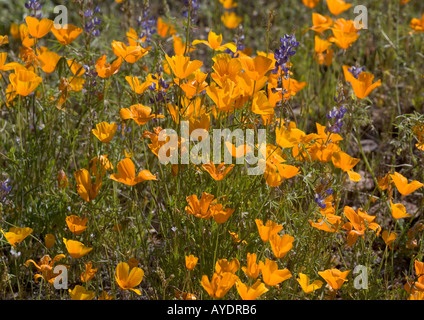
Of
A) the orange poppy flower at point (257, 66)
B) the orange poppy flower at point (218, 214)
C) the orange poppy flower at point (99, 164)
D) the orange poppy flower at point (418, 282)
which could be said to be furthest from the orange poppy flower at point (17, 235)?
the orange poppy flower at point (418, 282)

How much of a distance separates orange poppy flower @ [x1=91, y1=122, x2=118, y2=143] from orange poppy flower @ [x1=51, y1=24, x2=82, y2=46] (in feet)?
1.57

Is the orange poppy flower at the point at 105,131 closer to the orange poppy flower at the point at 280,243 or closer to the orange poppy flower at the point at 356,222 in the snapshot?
the orange poppy flower at the point at 280,243

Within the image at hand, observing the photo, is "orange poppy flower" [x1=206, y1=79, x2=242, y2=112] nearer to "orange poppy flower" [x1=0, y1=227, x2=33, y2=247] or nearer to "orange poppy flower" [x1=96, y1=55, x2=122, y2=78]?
"orange poppy flower" [x1=96, y1=55, x2=122, y2=78]

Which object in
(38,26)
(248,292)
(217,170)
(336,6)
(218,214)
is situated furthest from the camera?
(336,6)

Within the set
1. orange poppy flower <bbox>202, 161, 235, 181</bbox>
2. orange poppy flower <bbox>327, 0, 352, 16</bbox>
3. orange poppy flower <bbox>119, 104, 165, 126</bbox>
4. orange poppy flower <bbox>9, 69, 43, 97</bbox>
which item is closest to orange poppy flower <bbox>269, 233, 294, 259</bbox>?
orange poppy flower <bbox>202, 161, 235, 181</bbox>

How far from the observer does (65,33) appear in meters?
2.35

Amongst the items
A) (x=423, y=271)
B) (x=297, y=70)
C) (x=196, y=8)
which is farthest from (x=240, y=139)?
(x=297, y=70)

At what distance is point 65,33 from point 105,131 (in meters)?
0.55

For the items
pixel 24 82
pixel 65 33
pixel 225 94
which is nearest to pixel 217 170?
pixel 225 94

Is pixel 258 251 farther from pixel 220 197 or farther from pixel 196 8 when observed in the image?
pixel 196 8

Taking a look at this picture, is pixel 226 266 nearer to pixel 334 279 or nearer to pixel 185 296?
pixel 185 296

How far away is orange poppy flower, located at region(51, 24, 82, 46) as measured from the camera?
2305 millimetres

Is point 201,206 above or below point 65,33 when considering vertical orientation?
below

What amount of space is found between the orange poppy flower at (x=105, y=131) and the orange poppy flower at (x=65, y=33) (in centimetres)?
48
